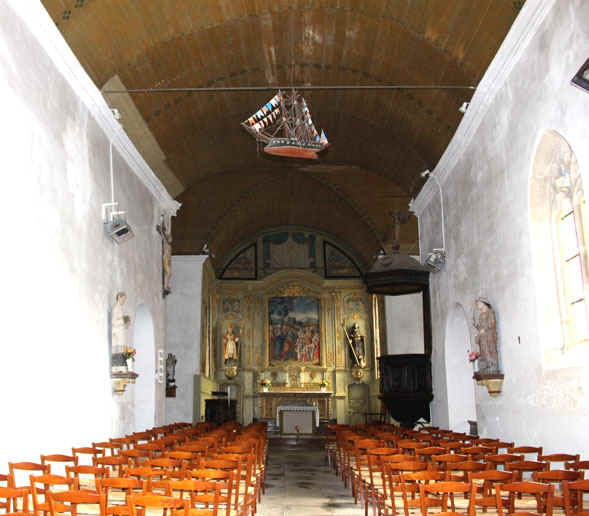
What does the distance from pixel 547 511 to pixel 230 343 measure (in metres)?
21.9

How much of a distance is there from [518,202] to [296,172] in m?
12.5

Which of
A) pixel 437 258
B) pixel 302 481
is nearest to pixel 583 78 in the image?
pixel 302 481

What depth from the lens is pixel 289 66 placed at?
13547 millimetres

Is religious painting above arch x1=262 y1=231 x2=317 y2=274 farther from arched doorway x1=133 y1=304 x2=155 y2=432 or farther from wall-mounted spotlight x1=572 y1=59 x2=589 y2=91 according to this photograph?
wall-mounted spotlight x1=572 y1=59 x2=589 y2=91

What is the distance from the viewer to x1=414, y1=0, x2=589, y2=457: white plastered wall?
7.57m

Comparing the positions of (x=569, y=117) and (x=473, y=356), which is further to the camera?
(x=473, y=356)

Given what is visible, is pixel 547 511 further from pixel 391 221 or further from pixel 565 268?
pixel 391 221

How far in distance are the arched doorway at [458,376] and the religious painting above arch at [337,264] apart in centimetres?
1253

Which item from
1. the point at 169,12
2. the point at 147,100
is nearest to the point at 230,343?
the point at 147,100

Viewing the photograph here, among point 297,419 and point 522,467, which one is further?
point 297,419

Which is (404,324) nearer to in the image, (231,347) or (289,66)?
(231,347)

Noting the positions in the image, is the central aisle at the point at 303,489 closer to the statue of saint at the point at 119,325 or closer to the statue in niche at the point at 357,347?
the statue of saint at the point at 119,325

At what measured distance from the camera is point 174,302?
2073 cm

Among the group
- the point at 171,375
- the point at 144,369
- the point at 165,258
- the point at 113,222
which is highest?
the point at 165,258
